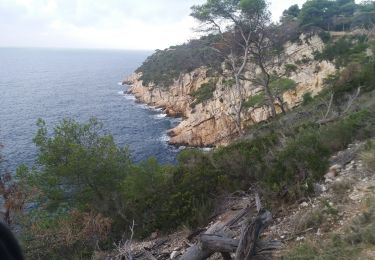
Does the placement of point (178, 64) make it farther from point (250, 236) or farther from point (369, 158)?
point (250, 236)

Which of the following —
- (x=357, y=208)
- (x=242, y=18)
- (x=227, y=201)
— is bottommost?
(x=227, y=201)

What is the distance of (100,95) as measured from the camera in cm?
8156

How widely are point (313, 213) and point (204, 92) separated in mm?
44694

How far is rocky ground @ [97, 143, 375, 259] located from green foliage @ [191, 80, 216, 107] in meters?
39.3

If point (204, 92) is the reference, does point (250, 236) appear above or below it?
above

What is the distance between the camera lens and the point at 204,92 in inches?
2018

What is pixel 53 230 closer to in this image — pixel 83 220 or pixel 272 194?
pixel 83 220

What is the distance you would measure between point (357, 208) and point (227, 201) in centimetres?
423

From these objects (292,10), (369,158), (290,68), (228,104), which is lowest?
(228,104)

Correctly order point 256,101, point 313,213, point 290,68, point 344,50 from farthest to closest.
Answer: point 290,68, point 256,101, point 344,50, point 313,213

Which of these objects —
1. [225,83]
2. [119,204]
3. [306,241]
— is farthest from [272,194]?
[225,83]

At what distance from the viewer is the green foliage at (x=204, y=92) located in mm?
49338

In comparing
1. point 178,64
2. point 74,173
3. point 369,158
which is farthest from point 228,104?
point 369,158

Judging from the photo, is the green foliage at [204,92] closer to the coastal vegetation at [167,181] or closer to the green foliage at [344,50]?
the green foliage at [344,50]
